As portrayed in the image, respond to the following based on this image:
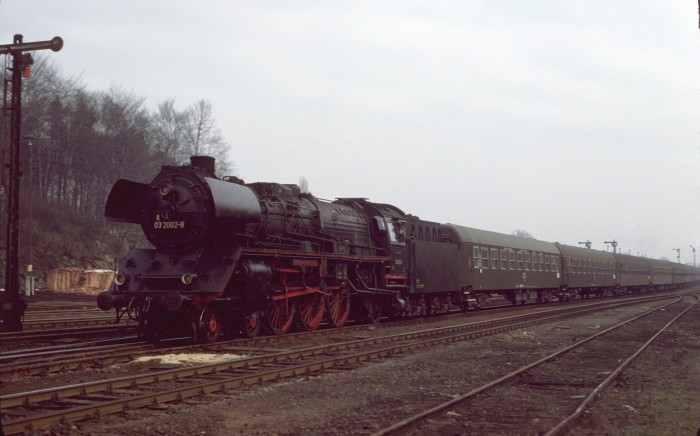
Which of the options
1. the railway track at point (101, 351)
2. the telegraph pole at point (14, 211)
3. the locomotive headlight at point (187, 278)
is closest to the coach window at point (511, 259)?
the railway track at point (101, 351)

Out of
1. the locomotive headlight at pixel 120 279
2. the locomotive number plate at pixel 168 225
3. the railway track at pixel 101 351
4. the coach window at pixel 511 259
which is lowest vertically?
the railway track at pixel 101 351

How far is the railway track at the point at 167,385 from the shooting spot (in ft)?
22.1

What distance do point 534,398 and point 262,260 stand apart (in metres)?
7.33

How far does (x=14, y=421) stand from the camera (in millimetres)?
6082

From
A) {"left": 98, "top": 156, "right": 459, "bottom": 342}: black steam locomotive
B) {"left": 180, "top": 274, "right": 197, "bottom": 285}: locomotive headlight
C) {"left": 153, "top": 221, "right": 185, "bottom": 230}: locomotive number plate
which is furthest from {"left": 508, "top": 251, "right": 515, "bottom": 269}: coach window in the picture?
{"left": 180, "top": 274, "right": 197, "bottom": 285}: locomotive headlight

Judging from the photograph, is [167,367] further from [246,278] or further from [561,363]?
[561,363]

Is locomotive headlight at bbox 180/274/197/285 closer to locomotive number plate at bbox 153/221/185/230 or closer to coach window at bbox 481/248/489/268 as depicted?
locomotive number plate at bbox 153/221/185/230

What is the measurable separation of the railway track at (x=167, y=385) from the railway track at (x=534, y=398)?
2846 millimetres

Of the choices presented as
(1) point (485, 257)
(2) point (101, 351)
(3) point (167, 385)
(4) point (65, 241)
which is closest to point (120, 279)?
(2) point (101, 351)

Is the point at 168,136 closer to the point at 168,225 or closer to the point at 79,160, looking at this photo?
the point at 79,160

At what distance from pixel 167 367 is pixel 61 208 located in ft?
119

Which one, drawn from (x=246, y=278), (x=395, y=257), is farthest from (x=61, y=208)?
(x=246, y=278)

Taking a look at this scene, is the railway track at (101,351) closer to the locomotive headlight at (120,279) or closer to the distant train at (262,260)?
the distant train at (262,260)

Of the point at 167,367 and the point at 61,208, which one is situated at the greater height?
the point at 61,208
